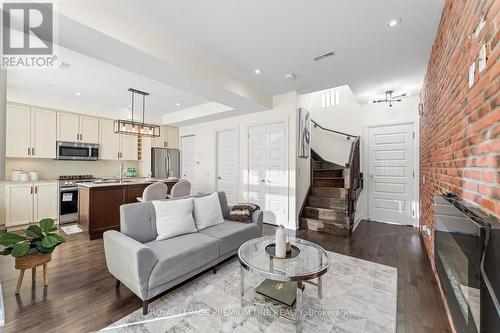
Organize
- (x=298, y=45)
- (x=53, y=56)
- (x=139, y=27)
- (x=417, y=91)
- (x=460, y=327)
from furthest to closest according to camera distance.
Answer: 1. (x=417, y=91)
2. (x=53, y=56)
3. (x=298, y=45)
4. (x=139, y=27)
5. (x=460, y=327)

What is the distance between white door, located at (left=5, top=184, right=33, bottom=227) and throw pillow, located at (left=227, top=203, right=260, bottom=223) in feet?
13.3

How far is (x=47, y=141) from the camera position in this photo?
173 inches

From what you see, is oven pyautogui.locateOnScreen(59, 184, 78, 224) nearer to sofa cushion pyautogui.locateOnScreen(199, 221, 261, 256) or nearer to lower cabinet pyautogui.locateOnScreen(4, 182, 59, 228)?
lower cabinet pyautogui.locateOnScreen(4, 182, 59, 228)

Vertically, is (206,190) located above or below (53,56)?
below

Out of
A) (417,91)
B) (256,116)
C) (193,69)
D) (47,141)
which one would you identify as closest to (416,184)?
(417,91)

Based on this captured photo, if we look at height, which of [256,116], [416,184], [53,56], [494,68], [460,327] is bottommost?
[460,327]

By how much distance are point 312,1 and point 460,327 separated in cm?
268

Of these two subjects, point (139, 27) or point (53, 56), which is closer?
point (139, 27)

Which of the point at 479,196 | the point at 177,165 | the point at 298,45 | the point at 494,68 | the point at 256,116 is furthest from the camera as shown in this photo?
the point at 177,165

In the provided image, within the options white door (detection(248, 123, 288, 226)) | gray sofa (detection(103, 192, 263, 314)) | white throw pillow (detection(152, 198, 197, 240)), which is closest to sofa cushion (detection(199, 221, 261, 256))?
gray sofa (detection(103, 192, 263, 314))

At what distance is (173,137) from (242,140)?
2.67 m

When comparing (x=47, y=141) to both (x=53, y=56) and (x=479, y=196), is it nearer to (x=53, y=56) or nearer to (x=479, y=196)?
(x=53, y=56)

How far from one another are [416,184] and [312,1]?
419 cm

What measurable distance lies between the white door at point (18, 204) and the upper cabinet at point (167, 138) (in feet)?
8.97
